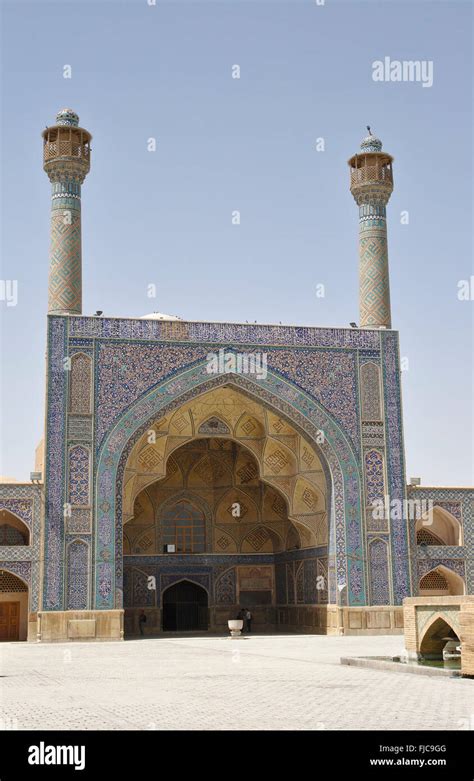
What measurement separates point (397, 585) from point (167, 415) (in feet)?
16.8

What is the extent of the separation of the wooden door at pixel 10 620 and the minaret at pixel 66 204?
5.54 metres

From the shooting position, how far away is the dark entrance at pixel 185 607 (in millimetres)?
21547

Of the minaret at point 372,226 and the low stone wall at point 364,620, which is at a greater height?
the minaret at point 372,226

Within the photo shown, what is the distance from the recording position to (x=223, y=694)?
289 inches

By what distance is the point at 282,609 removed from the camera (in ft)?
70.7

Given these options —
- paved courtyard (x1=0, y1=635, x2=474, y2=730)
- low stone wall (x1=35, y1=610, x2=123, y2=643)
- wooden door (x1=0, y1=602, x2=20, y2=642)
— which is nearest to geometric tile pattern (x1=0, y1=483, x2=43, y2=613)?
low stone wall (x1=35, y1=610, x2=123, y2=643)

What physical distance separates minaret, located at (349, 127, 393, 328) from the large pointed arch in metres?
2.52

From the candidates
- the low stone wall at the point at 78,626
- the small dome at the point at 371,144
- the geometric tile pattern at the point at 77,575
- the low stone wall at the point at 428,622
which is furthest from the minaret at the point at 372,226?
the low stone wall at the point at 428,622

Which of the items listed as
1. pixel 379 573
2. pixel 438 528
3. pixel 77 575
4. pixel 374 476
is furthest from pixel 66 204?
pixel 438 528

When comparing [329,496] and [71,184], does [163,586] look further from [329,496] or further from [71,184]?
[71,184]

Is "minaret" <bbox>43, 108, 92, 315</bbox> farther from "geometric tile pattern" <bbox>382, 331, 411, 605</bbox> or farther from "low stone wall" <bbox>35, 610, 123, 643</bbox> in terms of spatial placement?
"geometric tile pattern" <bbox>382, 331, 411, 605</bbox>

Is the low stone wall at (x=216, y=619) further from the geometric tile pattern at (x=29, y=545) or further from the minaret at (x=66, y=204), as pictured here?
the minaret at (x=66, y=204)

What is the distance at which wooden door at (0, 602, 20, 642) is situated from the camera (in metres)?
19.3
